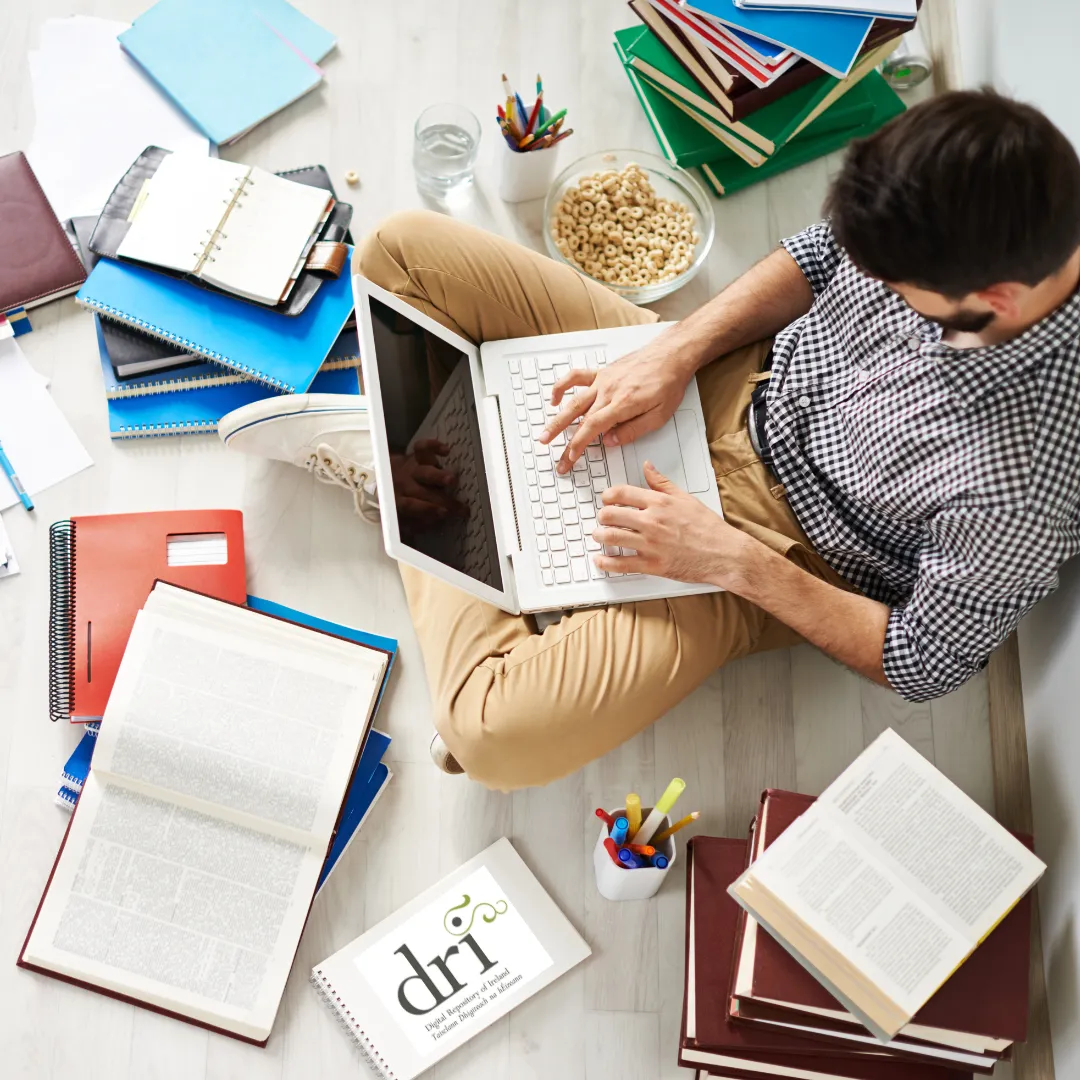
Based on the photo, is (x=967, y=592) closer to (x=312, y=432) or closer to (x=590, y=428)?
(x=590, y=428)

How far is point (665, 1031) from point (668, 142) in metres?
1.39

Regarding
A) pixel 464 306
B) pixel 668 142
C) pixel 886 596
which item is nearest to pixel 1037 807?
pixel 886 596

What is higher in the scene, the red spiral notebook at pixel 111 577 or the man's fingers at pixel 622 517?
the man's fingers at pixel 622 517

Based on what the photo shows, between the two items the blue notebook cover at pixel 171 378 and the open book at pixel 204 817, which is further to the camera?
the blue notebook cover at pixel 171 378

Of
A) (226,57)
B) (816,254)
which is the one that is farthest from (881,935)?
(226,57)

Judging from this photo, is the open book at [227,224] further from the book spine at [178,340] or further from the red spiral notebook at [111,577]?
the red spiral notebook at [111,577]

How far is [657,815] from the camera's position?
1386 mm

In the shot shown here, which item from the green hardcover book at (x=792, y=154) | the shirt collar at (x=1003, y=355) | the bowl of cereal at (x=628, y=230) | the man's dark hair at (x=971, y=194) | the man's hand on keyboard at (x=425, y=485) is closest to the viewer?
the man's dark hair at (x=971, y=194)

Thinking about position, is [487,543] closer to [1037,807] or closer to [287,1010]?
[287,1010]

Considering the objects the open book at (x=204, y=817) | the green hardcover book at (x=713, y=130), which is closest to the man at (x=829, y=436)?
the open book at (x=204, y=817)

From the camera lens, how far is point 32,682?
1610 mm

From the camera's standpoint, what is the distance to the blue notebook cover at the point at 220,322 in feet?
5.52

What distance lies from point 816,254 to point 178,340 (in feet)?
3.10

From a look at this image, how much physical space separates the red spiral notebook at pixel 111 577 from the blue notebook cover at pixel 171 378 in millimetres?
211
